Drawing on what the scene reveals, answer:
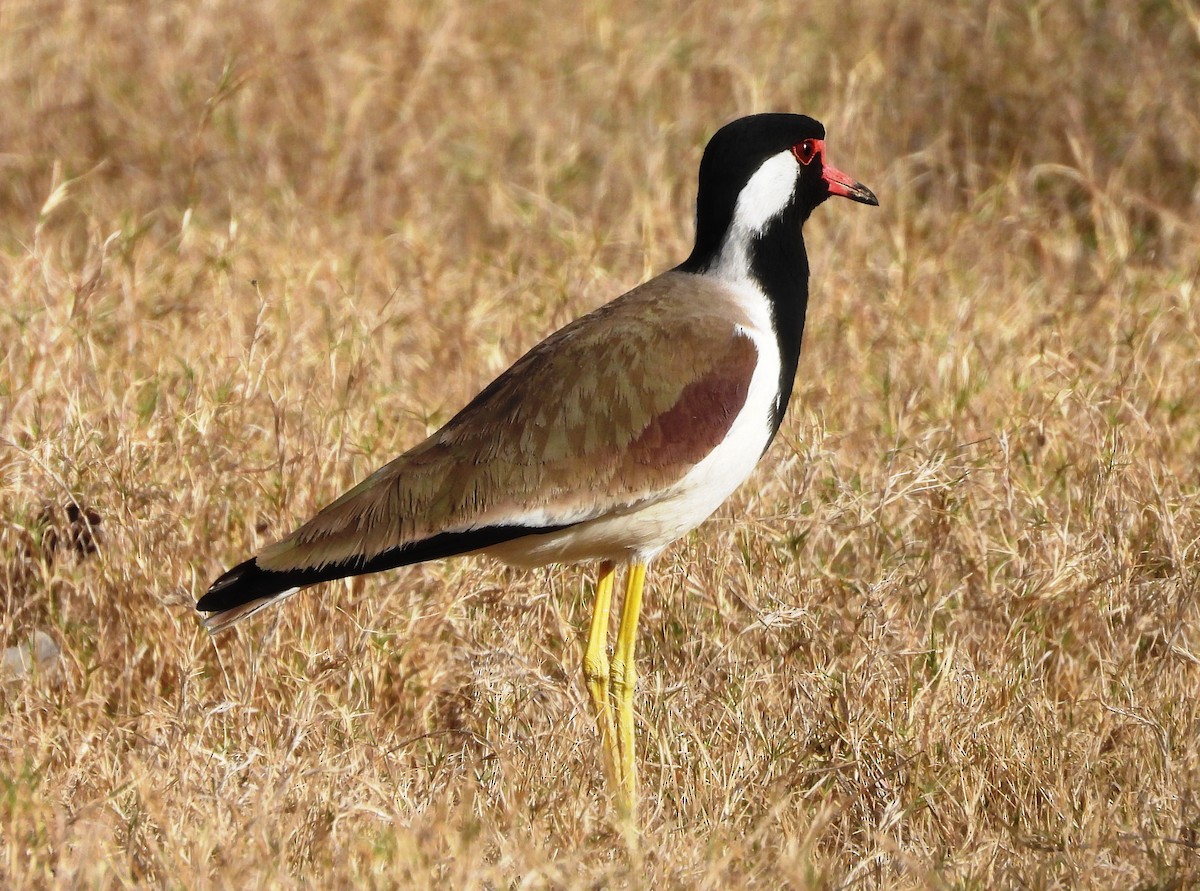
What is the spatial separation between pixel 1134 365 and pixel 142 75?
4.20m

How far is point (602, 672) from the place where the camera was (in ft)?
12.6

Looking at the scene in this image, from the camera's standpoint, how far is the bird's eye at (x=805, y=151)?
4.16 metres

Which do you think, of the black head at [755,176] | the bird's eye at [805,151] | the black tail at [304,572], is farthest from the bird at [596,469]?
the bird's eye at [805,151]

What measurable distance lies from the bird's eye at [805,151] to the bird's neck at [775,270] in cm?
16

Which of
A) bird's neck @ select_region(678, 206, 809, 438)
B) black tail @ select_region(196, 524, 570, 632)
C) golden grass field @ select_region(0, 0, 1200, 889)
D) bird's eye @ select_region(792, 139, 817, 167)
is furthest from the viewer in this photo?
Answer: bird's eye @ select_region(792, 139, 817, 167)

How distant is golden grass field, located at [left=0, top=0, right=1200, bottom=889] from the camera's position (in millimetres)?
3396

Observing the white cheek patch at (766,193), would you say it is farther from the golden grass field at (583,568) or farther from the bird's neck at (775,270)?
the golden grass field at (583,568)

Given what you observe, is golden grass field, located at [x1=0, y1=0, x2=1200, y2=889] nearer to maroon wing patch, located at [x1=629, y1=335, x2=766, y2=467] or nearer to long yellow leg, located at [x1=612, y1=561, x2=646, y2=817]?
long yellow leg, located at [x1=612, y1=561, x2=646, y2=817]

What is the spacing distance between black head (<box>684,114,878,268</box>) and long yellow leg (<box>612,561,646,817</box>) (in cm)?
78

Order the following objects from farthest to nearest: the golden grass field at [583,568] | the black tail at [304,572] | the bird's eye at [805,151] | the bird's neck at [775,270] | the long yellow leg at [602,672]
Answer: the bird's eye at [805,151] → the bird's neck at [775,270] → the long yellow leg at [602,672] → the black tail at [304,572] → the golden grass field at [583,568]

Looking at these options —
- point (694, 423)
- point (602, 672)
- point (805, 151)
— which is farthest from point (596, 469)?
point (805, 151)

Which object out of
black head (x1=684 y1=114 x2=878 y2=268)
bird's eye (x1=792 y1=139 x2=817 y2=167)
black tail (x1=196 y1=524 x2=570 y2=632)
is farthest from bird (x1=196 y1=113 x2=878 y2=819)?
bird's eye (x1=792 y1=139 x2=817 y2=167)

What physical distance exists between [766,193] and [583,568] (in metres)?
1.07

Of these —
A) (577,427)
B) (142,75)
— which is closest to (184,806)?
(577,427)
